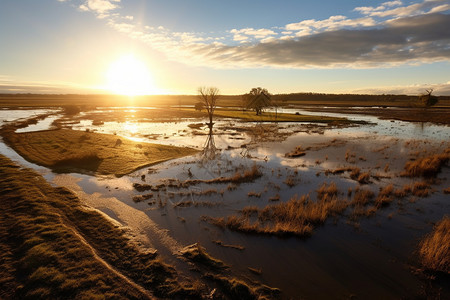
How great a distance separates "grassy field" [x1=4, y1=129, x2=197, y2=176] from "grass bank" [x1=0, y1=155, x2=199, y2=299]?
409 inches

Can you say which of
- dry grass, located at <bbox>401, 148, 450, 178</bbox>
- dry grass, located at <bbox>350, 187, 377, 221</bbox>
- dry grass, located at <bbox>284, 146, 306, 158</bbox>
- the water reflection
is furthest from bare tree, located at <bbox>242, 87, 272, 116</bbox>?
dry grass, located at <bbox>350, 187, 377, 221</bbox>

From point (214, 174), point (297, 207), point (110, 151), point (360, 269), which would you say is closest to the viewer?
point (360, 269)

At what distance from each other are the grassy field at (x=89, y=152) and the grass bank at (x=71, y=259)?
10.4 m

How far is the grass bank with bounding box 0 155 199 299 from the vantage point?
9.30 metres

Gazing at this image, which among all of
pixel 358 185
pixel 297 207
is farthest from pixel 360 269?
pixel 358 185

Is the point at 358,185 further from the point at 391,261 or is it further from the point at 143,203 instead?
the point at 143,203

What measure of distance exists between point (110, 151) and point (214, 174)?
16.5 m

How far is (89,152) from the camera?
30125 mm

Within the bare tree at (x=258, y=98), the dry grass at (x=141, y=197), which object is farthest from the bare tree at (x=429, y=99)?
the dry grass at (x=141, y=197)

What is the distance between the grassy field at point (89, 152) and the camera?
26828 mm

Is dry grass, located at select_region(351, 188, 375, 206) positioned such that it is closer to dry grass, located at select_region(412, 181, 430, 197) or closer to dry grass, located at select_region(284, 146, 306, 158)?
dry grass, located at select_region(412, 181, 430, 197)

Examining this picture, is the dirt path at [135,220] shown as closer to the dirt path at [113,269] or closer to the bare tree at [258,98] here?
the dirt path at [113,269]

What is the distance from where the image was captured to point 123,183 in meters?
22.2

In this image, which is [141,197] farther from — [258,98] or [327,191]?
[258,98]
